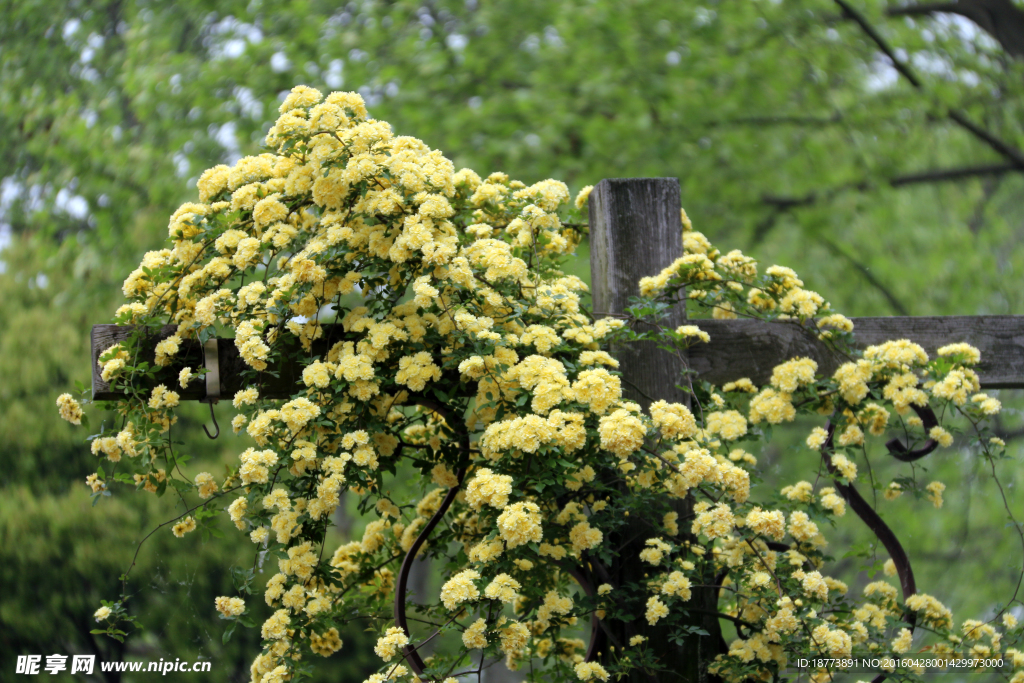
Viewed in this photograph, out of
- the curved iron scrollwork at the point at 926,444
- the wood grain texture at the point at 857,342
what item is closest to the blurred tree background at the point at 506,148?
the wood grain texture at the point at 857,342

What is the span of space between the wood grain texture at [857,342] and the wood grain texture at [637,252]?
0.36ft

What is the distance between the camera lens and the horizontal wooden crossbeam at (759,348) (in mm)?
1880

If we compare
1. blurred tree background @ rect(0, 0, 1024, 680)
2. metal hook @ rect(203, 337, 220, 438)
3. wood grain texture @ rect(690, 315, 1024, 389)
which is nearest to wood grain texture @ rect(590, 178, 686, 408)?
wood grain texture @ rect(690, 315, 1024, 389)

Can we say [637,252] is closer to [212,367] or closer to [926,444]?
[926,444]

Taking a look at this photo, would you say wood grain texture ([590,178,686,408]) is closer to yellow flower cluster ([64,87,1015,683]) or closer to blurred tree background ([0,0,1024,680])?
yellow flower cluster ([64,87,1015,683])

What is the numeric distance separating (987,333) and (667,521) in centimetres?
108

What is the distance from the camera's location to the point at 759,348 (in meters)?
2.09

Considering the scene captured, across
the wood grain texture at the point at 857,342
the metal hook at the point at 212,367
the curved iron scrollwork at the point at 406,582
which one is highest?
the metal hook at the point at 212,367

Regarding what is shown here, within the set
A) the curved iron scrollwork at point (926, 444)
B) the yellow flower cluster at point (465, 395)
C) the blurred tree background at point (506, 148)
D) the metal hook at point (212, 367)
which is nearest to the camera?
the yellow flower cluster at point (465, 395)

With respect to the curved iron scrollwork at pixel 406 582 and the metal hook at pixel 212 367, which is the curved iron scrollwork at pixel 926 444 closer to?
the curved iron scrollwork at pixel 406 582

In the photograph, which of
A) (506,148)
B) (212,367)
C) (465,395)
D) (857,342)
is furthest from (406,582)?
(506,148)

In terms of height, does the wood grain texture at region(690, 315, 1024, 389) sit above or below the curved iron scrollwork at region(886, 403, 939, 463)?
above

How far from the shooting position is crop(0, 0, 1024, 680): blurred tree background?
502 cm

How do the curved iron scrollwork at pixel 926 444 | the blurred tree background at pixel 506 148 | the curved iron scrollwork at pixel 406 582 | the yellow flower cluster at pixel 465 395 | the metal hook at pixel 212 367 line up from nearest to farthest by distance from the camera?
the yellow flower cluster at pixel 465 395 → the curved iron scrollwork at pixel 406 582 → the metal hook at pixel 212 367 → the curved iron scrollwork at pixel 926 444 → the blurred tree background at pixel 506 148
